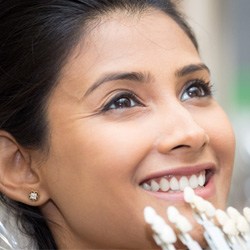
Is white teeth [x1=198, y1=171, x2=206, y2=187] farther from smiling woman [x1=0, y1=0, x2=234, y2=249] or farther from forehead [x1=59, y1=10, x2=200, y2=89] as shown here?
forehead [x1=59, y1=10, x2=200, y2=89]

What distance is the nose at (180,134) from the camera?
115cm

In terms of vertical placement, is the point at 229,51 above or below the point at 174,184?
above

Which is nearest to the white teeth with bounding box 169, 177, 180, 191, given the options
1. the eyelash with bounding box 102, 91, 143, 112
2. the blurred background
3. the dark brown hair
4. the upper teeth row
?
the upper teeth row

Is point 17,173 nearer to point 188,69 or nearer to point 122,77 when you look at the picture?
point 122,77

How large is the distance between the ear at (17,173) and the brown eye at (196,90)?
34 centimetres

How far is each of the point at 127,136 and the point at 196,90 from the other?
23 centimetres

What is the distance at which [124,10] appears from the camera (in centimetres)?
129

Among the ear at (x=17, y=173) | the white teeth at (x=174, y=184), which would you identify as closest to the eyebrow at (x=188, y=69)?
the white teeth at (x=174, y=184)

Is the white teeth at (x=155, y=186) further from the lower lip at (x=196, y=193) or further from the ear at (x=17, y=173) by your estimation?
the ear at (x=17, y=173)

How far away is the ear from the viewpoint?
4.25 ft

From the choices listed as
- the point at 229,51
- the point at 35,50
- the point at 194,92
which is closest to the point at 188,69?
the point at 194,92

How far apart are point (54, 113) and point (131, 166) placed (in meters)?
0.19

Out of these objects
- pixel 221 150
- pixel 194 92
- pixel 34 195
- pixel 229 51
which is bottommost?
pixel 34 195

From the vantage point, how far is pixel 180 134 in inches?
45.7
